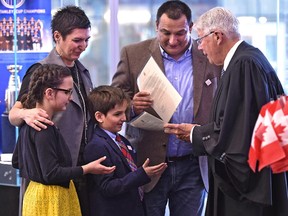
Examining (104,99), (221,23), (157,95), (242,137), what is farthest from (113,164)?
(221,23)

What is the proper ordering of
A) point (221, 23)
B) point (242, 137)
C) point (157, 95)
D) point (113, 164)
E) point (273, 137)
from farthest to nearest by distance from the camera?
point (157, 95) → point (113, 164) → point (221, 23) → point (242, 137) → point (273, 137)

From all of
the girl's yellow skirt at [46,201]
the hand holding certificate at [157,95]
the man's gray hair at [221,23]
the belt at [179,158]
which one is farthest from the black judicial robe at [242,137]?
the girl's yellow skirt at [46,201]

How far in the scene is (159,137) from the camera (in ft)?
10.5

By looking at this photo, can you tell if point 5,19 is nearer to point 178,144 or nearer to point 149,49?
point 149,49

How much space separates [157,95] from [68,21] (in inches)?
22.9

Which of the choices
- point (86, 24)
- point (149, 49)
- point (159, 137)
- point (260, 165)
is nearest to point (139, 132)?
point (159, 137)

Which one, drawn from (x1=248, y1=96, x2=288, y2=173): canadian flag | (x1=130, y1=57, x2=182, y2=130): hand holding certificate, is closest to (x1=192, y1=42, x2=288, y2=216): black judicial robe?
(x1=248, y1=96, x2=288, y2=173): canadian flag

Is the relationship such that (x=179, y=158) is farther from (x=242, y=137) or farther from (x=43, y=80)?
(x=43, y=80)

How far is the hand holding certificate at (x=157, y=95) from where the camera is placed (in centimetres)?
300

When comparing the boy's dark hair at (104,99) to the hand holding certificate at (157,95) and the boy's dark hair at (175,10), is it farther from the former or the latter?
the boy's dark hair at (175,10)

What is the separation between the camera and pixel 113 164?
2.88 m

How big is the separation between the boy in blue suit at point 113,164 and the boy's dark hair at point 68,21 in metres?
0.32

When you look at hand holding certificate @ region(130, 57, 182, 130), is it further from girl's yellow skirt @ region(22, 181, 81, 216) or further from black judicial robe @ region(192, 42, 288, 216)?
girl's yellow skirt @ region(22, 181, 81, 216)

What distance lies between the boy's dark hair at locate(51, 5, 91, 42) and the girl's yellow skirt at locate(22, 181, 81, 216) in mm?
745
